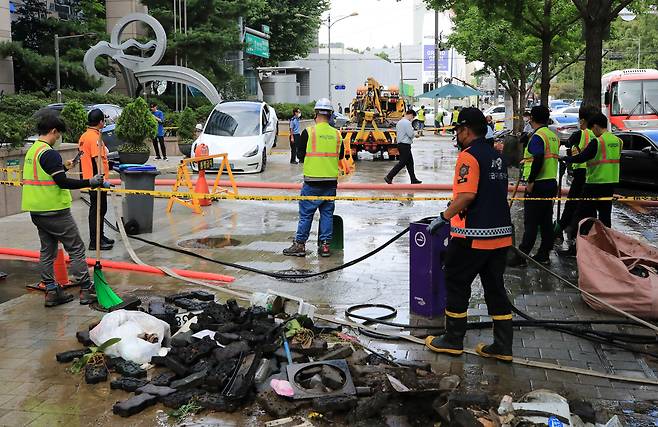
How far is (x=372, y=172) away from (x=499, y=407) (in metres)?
15.8

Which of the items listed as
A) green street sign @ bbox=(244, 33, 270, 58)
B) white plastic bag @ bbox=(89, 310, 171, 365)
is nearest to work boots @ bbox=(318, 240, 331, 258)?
white plastic bag @ bbox=(89, 310, 171, 365)

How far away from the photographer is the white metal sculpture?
98.1 ft

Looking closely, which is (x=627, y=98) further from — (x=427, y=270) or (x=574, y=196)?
(x=427, y=270)

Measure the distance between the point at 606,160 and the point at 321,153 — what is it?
346 centimetres

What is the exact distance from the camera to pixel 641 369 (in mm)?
5324

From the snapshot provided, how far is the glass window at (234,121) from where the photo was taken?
1984 centimetres

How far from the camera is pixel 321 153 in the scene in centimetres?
883

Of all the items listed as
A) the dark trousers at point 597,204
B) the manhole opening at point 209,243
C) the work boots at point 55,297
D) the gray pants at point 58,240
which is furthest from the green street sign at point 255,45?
the work boots at point 55,297

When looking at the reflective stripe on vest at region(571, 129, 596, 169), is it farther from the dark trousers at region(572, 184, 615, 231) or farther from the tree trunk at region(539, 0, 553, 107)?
the tree trunk at region(539, 0, 553, 107)

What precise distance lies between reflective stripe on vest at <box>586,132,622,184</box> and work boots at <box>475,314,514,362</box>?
150 inches

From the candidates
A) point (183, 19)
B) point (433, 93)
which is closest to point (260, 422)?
point (433, 93)

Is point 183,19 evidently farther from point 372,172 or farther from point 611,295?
point 611,295

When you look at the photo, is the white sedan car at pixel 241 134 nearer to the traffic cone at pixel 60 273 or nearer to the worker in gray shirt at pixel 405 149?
the worker in gray shirt at pixel 405 149

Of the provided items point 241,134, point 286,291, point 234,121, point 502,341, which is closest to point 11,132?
point 286,291
